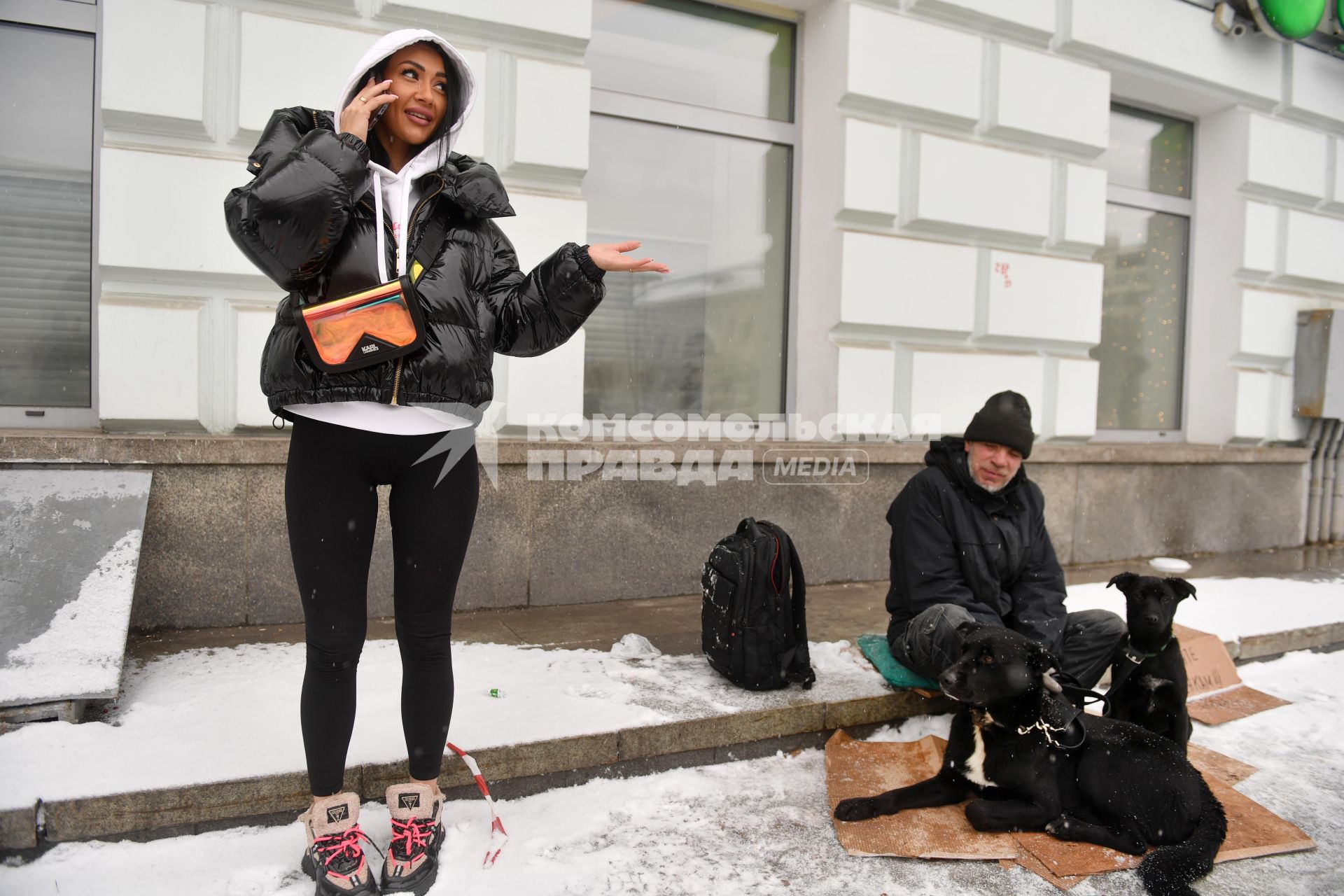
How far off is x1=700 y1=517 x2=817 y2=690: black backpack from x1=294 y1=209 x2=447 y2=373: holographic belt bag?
72.8 inches

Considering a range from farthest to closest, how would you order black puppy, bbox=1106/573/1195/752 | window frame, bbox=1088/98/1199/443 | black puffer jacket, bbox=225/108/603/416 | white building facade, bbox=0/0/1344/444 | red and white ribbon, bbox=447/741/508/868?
1. window frame, bbox=1088/98/1199/443
2. white building facade, bbox=0/0/1344/444
3. black puppy, bbox=1106/573/1195/752
4. red and white ribbon, bbox=447/741/508/868
5. black puffer jacket, bbox=225/108/603/416

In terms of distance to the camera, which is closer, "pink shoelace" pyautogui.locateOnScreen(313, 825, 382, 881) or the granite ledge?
"pink shoelace" pyautogui.locateOnScreen(313, 825, 382, 881)

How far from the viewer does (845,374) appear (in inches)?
213

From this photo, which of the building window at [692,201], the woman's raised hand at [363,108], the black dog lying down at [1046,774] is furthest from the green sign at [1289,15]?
the woman's raised hand at [363,108]

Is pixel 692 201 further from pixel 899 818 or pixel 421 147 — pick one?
pixel 899 818

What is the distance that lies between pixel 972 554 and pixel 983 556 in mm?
80

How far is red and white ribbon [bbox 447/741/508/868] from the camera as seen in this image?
2379 mm

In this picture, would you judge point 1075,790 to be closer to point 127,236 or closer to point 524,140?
point 524,140

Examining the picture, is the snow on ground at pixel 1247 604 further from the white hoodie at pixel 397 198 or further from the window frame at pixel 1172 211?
the white hoodie at pixel 397 198

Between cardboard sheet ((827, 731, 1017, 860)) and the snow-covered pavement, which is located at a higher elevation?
the snow-covered pavement

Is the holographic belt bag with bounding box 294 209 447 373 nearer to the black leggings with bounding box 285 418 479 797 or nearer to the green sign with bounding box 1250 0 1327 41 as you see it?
the black leggings with bounding box 285 418 479 797

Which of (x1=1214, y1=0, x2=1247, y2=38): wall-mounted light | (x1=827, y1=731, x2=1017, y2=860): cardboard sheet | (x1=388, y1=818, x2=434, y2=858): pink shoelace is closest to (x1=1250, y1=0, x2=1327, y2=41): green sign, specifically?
(x1=1214, y1=0, x2=1247, y2=38): wall-mounted light

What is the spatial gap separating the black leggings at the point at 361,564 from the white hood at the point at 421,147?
0.46 meters

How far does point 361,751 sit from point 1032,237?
17.7 feet
